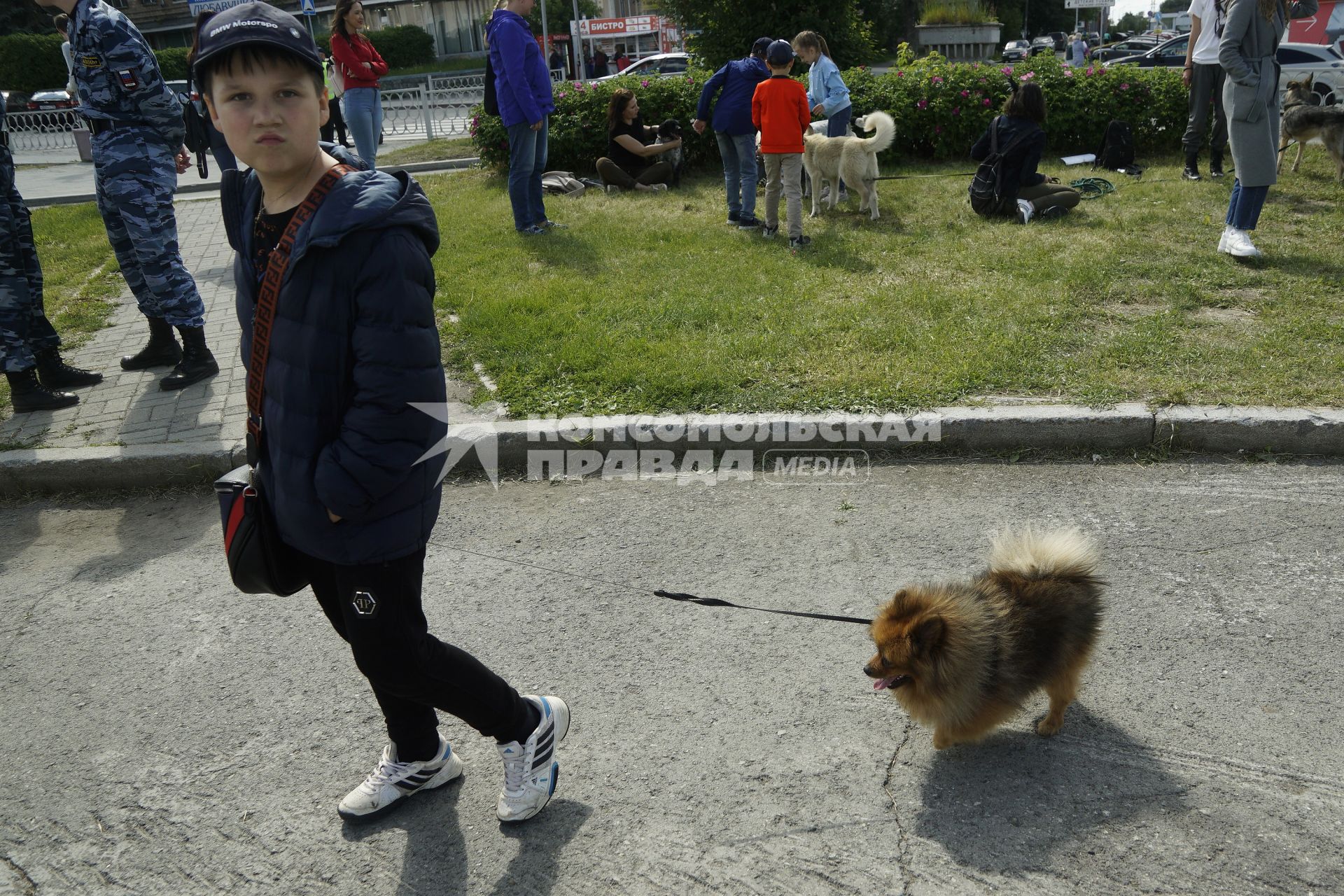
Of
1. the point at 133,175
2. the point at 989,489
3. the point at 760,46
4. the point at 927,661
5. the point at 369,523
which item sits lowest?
the point at 989,489

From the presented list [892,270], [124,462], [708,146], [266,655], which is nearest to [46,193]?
[708,146]

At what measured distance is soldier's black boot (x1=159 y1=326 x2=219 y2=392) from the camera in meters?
6.00

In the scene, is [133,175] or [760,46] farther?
[760,46]

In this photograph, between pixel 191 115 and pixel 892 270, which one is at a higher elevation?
pixel 191 115

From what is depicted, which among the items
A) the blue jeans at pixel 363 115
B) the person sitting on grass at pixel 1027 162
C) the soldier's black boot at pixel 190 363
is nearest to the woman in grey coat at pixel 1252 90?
the person sitting on grass at pixel 1027 162

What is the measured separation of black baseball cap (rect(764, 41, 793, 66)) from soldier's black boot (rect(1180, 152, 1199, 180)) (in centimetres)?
495

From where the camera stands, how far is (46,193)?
15023 millimetres

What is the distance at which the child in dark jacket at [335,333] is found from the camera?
206 cm

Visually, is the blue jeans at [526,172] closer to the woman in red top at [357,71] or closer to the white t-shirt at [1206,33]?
the woman in red top at [357,71]

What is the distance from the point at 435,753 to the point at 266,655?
1.10m

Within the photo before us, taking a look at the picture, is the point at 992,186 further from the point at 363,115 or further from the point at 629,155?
the point at 363,115

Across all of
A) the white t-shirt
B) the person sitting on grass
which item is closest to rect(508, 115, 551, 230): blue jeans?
the person sitting on grass

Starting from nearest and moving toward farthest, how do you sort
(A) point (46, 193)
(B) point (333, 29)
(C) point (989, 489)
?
(C) point (989, 489), (B) point (333, 29), (A) point (46, 193)

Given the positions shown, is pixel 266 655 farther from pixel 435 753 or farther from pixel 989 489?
pixel 989 489
